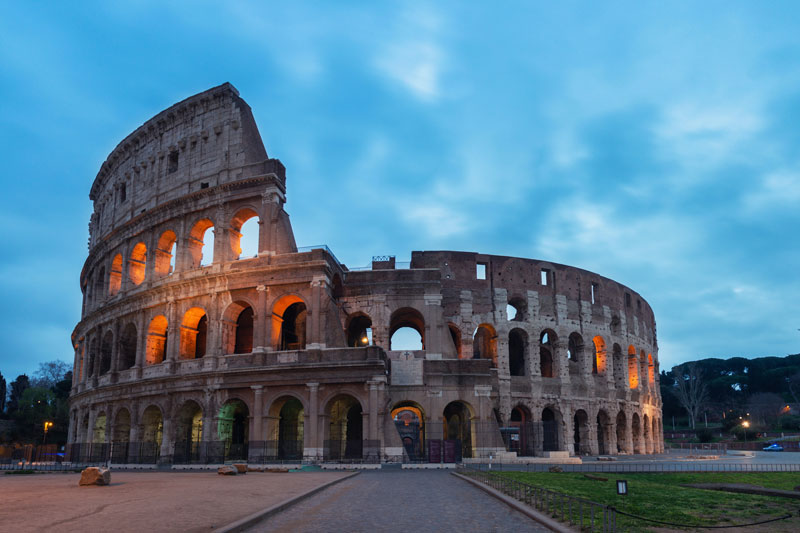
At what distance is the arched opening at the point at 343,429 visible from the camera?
29.9 meters

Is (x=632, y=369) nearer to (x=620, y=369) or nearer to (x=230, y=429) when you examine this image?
(x=620, y=369)

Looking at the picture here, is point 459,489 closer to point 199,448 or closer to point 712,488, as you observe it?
point 712,488

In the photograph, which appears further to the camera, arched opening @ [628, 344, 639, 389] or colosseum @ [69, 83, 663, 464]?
arched opening @ [628, 344, 639, 389]

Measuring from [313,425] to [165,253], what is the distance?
52.7ft

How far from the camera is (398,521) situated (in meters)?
10.2


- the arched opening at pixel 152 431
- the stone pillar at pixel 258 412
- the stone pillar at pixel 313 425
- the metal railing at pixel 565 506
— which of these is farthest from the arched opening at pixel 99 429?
the metal railing at pixel 565 506

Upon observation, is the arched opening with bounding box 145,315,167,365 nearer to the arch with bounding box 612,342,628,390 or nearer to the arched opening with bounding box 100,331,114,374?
the arched opening with bounding box 100,331,114,374

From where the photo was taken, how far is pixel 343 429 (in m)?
33.2

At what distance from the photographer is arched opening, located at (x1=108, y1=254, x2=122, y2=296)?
40.8 metres

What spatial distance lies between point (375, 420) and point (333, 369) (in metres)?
3.20

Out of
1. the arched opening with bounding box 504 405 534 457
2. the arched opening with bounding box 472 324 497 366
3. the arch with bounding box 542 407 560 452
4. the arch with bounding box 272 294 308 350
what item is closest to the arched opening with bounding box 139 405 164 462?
the arch with bounding box 272 294 308 350

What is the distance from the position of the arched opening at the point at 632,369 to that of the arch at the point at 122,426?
3591 cm

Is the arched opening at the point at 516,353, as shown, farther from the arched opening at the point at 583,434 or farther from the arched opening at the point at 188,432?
the arched opening at the point at 188,432

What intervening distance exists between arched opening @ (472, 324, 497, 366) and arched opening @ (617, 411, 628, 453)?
11.8 m
